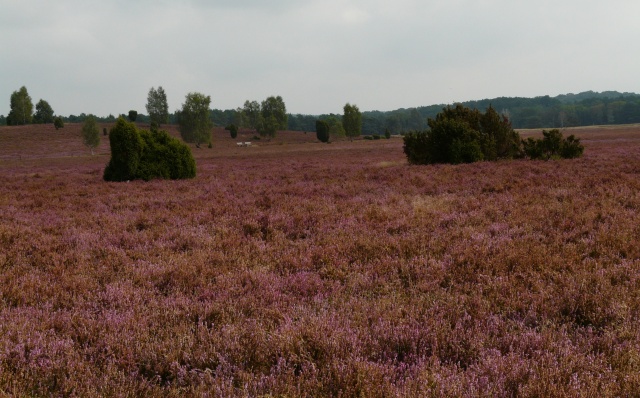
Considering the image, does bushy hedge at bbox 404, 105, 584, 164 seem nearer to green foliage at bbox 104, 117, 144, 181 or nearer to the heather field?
the heather field

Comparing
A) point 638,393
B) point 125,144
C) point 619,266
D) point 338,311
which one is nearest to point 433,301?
point 338,311

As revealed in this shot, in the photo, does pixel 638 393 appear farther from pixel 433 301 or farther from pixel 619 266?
pixel 619 266

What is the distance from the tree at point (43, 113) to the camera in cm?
13112

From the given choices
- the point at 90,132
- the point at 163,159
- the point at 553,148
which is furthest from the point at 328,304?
the point at 90,132

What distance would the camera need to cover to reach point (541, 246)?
6078 millimetres

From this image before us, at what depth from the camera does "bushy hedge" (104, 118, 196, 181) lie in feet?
66.1

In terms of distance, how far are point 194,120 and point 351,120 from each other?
41.0 metres

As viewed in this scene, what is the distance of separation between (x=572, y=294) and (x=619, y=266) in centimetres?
140

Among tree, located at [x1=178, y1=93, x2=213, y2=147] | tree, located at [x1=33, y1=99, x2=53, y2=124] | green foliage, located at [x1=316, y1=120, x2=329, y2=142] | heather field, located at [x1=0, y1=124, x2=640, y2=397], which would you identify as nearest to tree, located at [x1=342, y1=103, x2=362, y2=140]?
green foliage, located at [x1=316, y1=120, x2=329, y2=142]

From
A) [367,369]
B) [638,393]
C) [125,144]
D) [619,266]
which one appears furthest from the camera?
[125,144]

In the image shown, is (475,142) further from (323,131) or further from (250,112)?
(250,112)

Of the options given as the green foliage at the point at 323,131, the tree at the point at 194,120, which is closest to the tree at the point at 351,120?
the green foliage at the point at 323,131

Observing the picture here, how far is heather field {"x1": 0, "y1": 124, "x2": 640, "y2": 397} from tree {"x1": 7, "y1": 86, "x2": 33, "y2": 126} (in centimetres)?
14076

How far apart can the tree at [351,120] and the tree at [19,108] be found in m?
98.4
